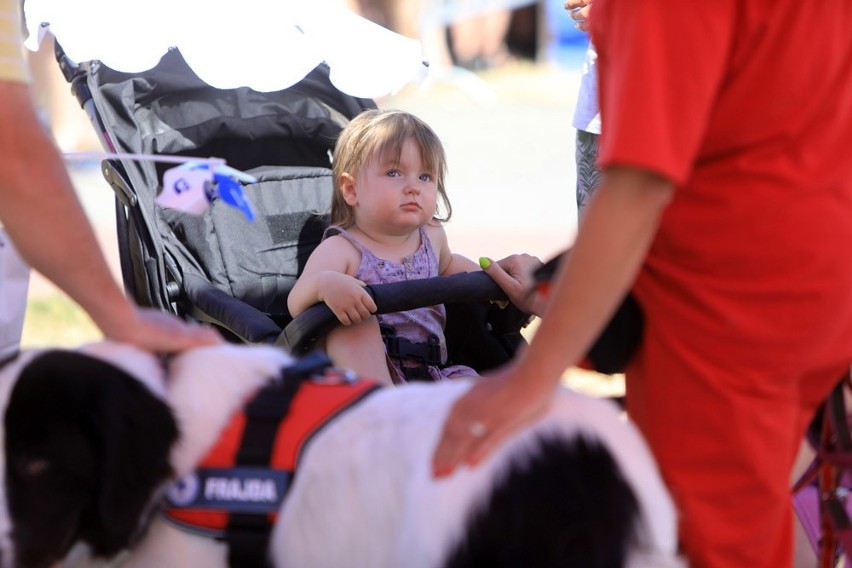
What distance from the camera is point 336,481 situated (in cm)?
187

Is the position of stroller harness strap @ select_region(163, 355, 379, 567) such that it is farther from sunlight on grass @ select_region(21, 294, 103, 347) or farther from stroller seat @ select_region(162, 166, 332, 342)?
sunlight on grass @ select_region(21, 294, 103, 347)

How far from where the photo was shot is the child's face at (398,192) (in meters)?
3.53

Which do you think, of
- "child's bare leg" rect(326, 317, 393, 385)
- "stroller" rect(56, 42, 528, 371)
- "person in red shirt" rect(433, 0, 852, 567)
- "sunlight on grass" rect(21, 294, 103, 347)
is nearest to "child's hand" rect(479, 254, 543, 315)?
"stroller" rect(56, 42, 528, 371)

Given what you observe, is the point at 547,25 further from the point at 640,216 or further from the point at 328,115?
the point at 640,216

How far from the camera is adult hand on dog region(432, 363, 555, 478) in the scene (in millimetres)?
1744

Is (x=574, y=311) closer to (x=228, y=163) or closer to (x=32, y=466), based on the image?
(x=32, y=466)

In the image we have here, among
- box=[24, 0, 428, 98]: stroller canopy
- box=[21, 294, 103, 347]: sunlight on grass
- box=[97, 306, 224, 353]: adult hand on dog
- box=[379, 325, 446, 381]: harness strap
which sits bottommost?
box=[21, 294, 103, 347]: sunlight on grass

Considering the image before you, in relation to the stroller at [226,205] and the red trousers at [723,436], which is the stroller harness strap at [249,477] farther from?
the stroller at [226,205]

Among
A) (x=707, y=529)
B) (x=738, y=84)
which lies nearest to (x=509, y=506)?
(x=707, y=529)

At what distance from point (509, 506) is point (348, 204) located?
207 centimetres

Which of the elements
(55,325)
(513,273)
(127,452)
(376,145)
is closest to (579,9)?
(376,145)

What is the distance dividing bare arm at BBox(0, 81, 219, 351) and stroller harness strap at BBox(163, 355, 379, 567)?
27 centimetres

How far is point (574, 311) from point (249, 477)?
2.16ft

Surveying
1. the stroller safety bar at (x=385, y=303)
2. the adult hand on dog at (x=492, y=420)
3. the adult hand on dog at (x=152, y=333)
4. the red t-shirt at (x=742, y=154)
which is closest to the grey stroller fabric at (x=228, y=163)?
the stroller safety bar at (x=385, y=303)
